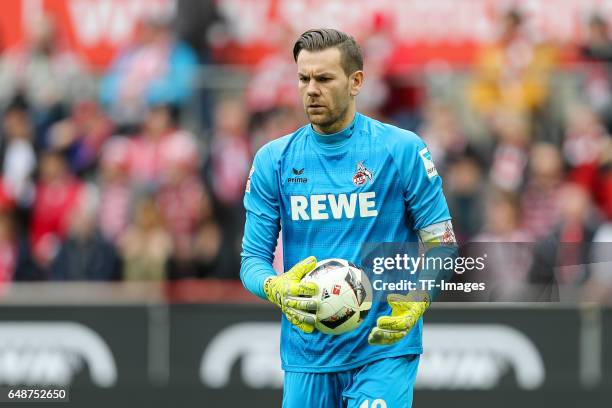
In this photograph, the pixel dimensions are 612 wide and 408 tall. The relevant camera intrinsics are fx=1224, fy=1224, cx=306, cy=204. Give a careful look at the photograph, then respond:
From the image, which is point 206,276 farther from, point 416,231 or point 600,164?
point 416,231

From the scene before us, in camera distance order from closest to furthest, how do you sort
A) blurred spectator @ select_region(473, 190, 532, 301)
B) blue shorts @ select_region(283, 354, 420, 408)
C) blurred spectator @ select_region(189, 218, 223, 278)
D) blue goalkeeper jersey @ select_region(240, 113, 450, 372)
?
1. blue shorts @ select_region(283, 354, 420, 408)
2. blue goalkeeper jersey @ select_region(240, 113, 450, 372)
3. blurred spectator @ select_region(473, 190, 532, 301)
4. blurred spectator @ select_region(189, 218, 223, 278)


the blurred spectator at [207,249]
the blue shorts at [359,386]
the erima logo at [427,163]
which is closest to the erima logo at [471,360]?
the blurred spectator at [207,249]

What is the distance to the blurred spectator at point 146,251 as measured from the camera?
41.3 ft

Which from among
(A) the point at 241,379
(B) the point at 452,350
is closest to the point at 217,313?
(A) the point at 241,379

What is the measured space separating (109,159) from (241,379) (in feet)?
11.4

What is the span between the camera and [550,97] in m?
13.0

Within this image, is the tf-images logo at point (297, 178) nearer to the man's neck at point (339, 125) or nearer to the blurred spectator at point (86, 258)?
the man's neck at point (339, 125)

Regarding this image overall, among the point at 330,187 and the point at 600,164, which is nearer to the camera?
the point at 330,187

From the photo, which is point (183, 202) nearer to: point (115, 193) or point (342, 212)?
point (115, 193)

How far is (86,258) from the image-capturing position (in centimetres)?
1267

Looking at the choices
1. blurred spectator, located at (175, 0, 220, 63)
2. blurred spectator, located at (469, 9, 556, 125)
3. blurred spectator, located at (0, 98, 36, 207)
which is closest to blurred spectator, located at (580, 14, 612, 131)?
blurred spectator, located at (469, 9, 556, 125)

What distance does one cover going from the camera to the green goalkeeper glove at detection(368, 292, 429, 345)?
18.9 ft

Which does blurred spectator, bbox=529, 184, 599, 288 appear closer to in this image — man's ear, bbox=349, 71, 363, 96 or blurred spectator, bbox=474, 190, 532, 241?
blurred spectator, bbox=474, 190, 532, 241

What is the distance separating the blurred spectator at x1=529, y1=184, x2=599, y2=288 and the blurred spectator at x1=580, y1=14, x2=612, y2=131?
1.16 meters
